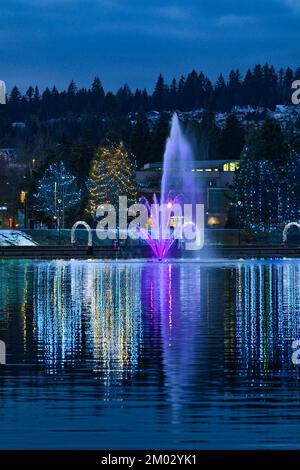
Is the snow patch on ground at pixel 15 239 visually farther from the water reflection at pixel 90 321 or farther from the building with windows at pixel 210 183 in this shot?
the water reflection at pixel 90 321

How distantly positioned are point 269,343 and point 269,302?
38.0 feet

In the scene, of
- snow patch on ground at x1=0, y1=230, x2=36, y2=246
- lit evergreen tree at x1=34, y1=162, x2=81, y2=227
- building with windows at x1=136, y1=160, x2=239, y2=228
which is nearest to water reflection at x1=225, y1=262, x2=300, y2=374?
snow patch on ground at x1=0, y1=230, x2=36, y2=246

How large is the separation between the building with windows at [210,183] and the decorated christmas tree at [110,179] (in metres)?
17.4

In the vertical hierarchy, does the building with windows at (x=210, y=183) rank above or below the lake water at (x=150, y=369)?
above

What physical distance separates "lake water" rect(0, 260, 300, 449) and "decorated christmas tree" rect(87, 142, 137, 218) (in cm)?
7194

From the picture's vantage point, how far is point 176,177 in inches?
5413

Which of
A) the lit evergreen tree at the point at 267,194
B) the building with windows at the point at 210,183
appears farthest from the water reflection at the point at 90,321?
the building with windows at the point at 210,183

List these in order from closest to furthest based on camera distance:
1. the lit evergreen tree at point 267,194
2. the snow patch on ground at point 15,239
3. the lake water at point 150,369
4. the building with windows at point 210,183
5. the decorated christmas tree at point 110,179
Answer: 1. the lake water at point 150,369
2. the snow patch on ground at point 15,239
3. the lit evergreen tree at point 267,194
4. the decorated christmas tree at point 110,179
5. the building with windows at point 210,183

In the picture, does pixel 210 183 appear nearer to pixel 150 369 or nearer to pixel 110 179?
pixel 110 179

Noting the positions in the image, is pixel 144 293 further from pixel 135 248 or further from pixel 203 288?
pixel 135 248

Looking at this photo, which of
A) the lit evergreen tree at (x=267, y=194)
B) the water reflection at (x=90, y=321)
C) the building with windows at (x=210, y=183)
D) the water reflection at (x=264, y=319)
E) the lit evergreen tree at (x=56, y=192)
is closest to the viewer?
the water reflection at (x=90, y=321)

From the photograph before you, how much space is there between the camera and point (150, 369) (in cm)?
2188

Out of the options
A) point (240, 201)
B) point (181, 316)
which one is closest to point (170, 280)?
point (181, 316)

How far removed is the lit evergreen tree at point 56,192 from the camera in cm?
11506
